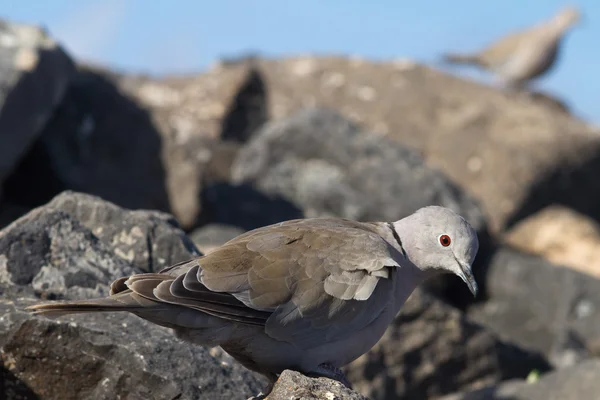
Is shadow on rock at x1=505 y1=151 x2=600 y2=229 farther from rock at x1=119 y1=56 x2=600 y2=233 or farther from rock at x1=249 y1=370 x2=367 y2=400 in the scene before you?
rock at x1=249 y1=370 x2=367 y2=400

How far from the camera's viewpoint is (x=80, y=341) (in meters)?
6.55

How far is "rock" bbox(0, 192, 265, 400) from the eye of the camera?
6.48 metres

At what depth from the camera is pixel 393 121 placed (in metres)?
21.8

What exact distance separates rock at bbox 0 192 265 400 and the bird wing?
610mm

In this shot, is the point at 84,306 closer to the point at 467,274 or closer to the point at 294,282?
the point at 294,282

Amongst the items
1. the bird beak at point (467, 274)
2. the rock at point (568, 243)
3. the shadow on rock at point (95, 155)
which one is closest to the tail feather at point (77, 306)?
the bird beak at point (467, 274)

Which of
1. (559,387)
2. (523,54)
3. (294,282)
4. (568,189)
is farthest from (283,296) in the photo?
(523,54)

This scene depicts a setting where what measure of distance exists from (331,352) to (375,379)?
168 inches

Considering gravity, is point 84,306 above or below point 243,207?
above

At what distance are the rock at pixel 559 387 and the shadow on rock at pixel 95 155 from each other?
5934 mm

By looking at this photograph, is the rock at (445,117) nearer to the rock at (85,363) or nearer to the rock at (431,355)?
the rock at (431,355)

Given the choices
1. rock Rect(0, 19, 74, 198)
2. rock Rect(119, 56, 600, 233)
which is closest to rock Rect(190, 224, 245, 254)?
rock Rect(0, 19, 74, 198)

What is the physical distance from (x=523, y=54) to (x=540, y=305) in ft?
60.8

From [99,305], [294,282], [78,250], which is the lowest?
[78,250]
